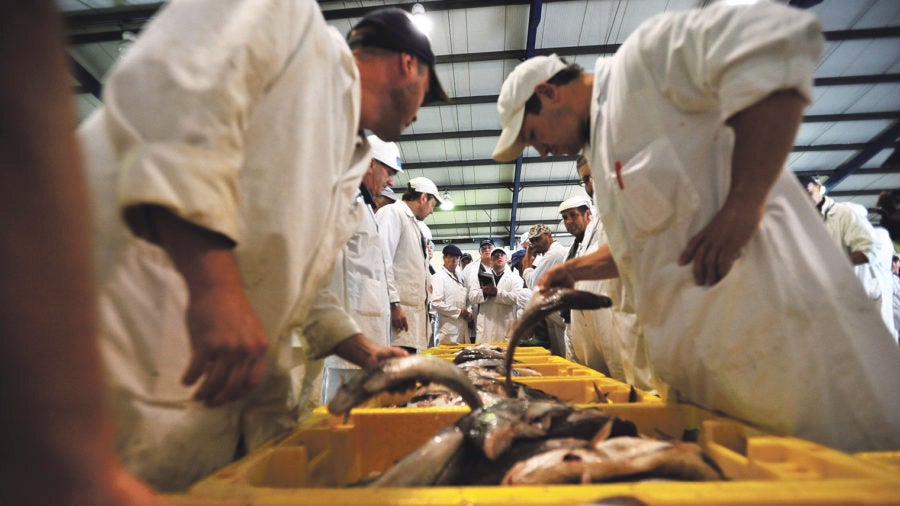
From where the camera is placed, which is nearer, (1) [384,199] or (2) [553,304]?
(2) [553,304]

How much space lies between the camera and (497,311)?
29.6 feet

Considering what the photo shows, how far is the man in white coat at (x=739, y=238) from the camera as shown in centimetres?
120

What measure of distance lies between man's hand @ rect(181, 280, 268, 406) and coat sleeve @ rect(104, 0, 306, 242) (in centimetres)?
13

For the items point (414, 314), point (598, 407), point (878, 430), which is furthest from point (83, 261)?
point (414, 314)

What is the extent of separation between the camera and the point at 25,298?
338mm

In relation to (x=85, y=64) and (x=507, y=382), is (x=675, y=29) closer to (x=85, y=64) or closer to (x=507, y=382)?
(x=507, y=382)

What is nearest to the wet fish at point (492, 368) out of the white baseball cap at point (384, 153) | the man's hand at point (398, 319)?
the man's hand at point (398, 319)

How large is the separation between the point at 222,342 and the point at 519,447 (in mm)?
831

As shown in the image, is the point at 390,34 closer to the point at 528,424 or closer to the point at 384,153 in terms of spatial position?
the point at 528,424

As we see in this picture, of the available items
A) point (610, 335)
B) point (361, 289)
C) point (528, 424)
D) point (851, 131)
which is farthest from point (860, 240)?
point (851, 131)

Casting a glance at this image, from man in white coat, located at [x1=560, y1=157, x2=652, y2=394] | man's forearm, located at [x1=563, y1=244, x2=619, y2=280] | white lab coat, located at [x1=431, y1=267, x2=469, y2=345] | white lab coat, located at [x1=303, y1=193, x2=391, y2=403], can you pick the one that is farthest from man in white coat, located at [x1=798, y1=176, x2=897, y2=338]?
white lab coat, located at [x1=431, y1=267, x2=469, y2=345]

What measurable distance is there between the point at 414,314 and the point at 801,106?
4045mm

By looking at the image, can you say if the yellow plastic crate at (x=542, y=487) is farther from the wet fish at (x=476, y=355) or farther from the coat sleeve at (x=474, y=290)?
the coat sleeve at (x=474, y=290)

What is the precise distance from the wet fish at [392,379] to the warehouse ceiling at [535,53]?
14.5ft
